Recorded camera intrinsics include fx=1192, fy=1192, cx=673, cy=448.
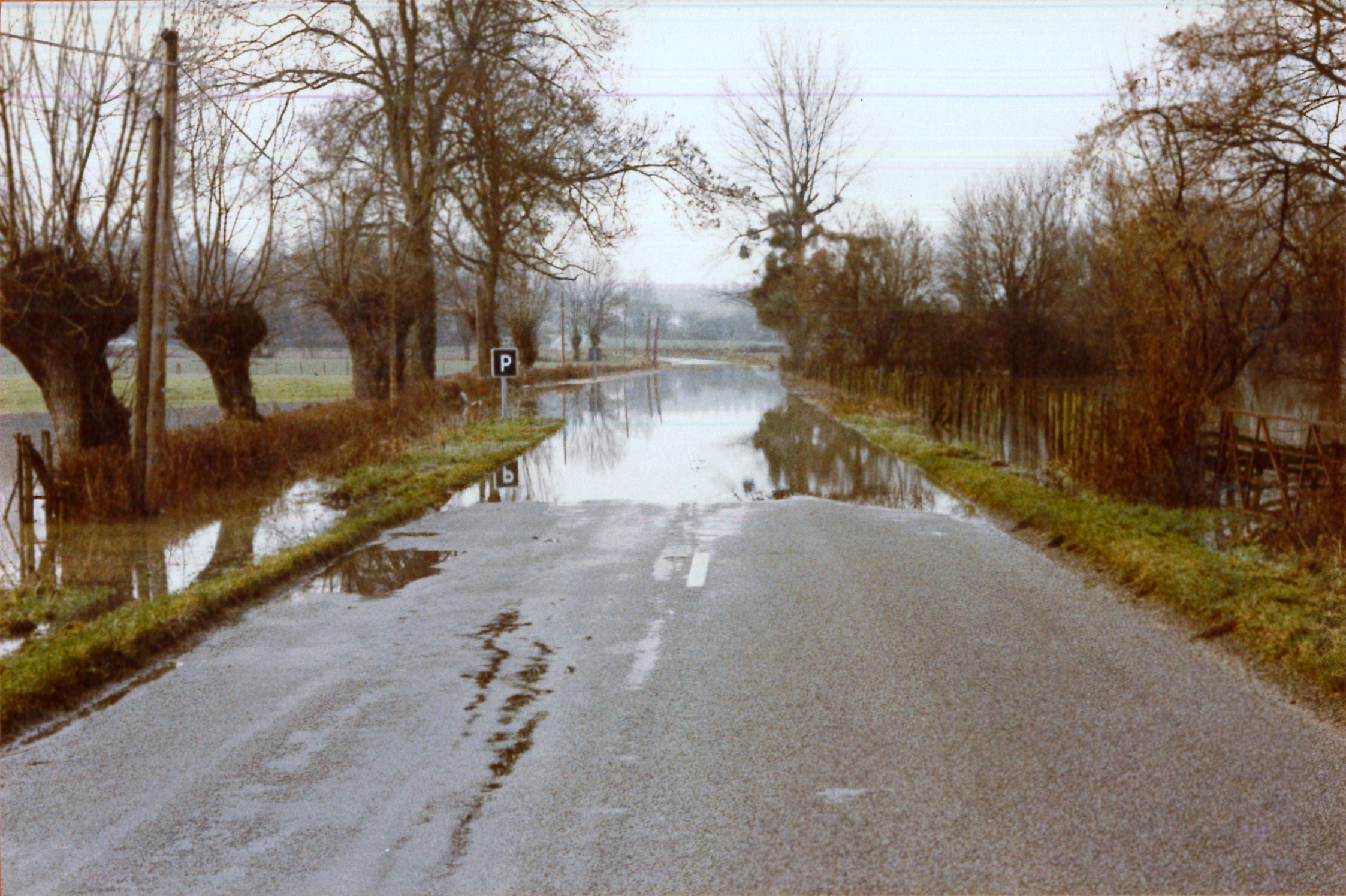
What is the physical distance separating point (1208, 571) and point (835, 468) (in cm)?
1067

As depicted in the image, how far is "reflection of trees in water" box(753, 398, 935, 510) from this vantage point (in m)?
16.4

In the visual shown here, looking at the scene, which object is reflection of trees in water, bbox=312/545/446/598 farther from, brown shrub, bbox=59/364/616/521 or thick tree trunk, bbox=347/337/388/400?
thick tree trunk, bbox=347/337/388/400

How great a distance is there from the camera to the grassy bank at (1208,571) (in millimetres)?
7250

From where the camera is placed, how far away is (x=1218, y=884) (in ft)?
13.3

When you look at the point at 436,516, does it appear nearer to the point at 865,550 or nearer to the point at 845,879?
the point at 865,550

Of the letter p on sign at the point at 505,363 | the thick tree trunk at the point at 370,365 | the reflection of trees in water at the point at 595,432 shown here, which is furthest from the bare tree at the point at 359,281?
the reflection of trees in water at the point at 595,432

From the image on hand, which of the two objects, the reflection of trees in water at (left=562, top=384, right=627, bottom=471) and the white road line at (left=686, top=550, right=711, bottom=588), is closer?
the white road line at (left=686, top=550, right=711, bottom=588)

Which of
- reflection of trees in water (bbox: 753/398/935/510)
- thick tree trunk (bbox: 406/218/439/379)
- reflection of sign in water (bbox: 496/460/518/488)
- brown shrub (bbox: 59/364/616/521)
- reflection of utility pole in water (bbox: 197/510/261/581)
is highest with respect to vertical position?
thick tree trunk (bbox: 406/218/439/379)

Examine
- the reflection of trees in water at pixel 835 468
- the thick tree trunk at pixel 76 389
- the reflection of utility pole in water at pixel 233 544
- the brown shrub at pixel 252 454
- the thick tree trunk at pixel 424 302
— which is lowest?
the reflection of trees in water at pixel 835 468

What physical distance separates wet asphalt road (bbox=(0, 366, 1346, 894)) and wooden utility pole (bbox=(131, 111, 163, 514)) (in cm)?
613

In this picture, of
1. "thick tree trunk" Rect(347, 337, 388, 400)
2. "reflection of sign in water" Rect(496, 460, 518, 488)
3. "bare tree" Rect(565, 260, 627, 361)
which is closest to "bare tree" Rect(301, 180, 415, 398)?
"thick tree trunk" Rect(347, 337, 388, 400)

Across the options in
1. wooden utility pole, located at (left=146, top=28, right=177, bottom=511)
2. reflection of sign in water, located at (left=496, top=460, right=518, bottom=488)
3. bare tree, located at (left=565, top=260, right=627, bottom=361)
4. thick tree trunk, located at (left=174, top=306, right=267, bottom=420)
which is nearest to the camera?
wooden utility pole, located at (left=146, top=28, right=177, bottom=511)

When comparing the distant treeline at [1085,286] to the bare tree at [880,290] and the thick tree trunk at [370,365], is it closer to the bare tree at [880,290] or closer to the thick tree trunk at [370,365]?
the bare tree at [880,290]

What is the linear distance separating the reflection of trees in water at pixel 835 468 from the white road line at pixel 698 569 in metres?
4.42
